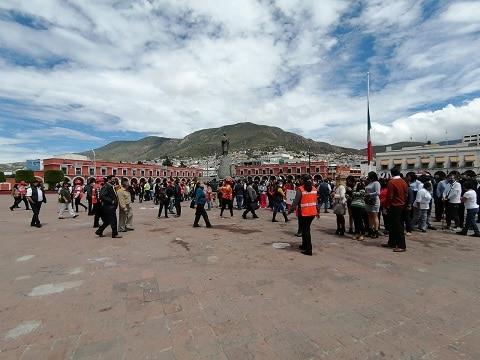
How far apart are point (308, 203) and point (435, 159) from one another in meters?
59.8

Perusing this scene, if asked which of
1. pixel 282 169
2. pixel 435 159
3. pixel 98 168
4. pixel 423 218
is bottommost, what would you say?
pixel 423 218

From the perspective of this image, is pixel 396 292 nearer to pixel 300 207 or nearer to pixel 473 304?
pixel 473 304

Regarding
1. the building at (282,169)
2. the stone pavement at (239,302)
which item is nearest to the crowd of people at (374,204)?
the stone pavement at (239,302)

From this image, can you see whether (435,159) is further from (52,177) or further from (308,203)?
(52,177)

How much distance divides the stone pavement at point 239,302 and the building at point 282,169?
73344mm

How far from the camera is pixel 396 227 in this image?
6.54 m

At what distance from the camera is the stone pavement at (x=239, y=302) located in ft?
9.25

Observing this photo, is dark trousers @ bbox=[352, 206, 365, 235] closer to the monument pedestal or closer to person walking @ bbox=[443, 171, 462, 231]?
person walking @ bbox=[443, 171, 462, 231]

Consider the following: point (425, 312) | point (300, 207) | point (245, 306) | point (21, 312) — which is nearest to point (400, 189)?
point (300, 207)

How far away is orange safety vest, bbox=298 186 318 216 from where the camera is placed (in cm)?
625

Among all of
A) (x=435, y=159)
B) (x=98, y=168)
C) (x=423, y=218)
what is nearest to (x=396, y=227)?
(x=423, y=218)

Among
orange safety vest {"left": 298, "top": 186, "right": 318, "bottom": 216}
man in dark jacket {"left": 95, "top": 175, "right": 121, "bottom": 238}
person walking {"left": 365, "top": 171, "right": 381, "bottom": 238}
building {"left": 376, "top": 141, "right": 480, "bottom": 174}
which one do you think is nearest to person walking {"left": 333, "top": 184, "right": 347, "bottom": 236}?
person walking {"left": 365, "top": 171, "right": 381, "bottom": 238}

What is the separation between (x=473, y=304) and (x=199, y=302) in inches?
138

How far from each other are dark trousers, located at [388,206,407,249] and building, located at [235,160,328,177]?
71.7 m
